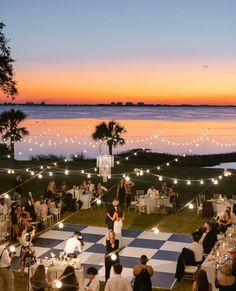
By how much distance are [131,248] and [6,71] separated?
14.6 meters

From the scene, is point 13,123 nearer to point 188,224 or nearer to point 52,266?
point 188,224

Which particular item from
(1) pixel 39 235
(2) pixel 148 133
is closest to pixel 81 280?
(1) pixel 39 235

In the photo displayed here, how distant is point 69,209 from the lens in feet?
47.5

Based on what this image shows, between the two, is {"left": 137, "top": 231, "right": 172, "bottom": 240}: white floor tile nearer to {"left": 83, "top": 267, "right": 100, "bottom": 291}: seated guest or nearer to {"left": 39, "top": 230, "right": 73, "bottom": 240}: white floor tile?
{"left": 39, "top": 230, "right": 73, "bottom": 240}: white floor tile

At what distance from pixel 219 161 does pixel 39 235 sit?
23664 millimetres

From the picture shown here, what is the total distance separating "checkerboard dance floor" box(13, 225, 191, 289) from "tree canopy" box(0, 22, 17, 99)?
12186 mm

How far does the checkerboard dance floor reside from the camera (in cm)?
930

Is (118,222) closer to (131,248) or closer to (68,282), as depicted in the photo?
(131,248)

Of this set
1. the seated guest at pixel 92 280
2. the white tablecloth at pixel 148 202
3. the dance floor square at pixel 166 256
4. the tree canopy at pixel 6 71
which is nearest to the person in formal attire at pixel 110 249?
the seated guest at pixel 92 280

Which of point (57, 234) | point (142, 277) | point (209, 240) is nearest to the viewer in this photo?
point (142, 277)

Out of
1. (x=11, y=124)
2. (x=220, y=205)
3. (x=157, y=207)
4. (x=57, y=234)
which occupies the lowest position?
(x=57, y=234)

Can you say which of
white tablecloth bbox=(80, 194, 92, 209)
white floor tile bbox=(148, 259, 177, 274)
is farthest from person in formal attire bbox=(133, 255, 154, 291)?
white tablecloth bbox=(80, 194, 92, 209)

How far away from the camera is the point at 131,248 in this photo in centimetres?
1084

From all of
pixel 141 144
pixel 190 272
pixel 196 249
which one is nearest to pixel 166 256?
pixel 190 272
